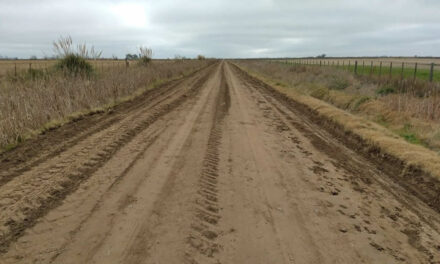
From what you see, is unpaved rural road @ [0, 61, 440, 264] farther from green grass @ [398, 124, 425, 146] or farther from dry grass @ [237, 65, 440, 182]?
green grass @ [398, 124, 425, 146]

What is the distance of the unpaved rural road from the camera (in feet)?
10.2

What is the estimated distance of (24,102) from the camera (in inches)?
316

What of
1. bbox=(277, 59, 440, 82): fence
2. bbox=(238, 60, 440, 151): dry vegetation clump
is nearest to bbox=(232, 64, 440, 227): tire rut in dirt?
bbox=(238, 60, 440, 151): dry vegetation clump

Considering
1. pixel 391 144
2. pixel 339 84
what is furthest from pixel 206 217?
pixel 339 84

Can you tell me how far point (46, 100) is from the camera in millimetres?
9023

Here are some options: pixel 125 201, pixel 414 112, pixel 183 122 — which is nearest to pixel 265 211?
pixel 125 201

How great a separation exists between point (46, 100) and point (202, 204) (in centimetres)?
716

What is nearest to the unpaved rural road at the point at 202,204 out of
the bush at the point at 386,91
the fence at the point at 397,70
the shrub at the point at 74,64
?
the shrub at the point at 74,64

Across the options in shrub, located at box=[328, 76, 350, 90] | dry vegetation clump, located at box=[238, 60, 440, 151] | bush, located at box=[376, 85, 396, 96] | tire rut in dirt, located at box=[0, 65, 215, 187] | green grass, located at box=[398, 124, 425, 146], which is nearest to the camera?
tire rut in dirt, located at box=[0, 65, 215, 187]

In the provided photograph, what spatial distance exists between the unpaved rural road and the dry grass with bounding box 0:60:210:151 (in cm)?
83

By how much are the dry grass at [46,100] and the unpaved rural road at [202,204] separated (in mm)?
830

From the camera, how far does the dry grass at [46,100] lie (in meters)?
7.16

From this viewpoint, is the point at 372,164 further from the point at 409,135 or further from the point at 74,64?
the point at 74,64

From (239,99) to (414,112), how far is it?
6.70 meters
